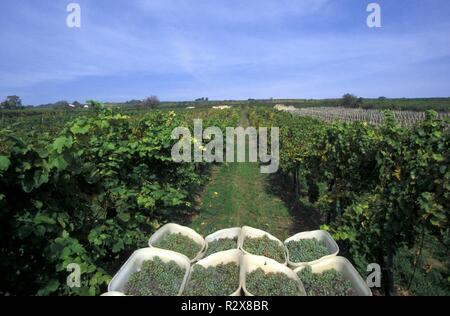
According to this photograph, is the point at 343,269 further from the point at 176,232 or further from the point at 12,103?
the point at 12,103

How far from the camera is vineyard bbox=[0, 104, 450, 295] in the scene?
8.43ft

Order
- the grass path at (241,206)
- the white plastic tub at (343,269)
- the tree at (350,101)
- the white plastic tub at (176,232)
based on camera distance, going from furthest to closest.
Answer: the tree at (350,101), the grass path at (241,206), the white plastic tub at (176,232), the white plastic tub at (343,269)

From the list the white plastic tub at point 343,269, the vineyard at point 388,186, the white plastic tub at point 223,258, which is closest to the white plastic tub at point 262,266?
the white plastic tub at point 223,258

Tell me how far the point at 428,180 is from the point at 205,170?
977 cm

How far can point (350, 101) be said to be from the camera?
3241 inches

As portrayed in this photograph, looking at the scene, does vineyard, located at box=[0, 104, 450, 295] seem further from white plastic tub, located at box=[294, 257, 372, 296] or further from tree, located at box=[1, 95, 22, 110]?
tree, located at box=[1, 95, 22, 110]

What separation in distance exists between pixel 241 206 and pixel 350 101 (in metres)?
83.7

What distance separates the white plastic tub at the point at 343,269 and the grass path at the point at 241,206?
2952mm

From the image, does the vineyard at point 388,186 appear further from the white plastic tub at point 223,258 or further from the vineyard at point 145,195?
the white plastic tub at point 223,258

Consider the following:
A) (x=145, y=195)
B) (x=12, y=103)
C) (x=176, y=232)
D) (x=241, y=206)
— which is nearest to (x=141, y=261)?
(x=176, y=232)

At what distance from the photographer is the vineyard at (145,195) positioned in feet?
8.43

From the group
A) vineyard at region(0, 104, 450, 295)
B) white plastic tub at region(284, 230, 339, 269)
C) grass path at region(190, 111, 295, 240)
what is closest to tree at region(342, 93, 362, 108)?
grass path at region(190, 111, 295, 240)

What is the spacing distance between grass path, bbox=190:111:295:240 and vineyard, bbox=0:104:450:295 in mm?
72

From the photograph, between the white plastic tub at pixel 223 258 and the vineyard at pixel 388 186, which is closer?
the vineyard at pixel 388 186
